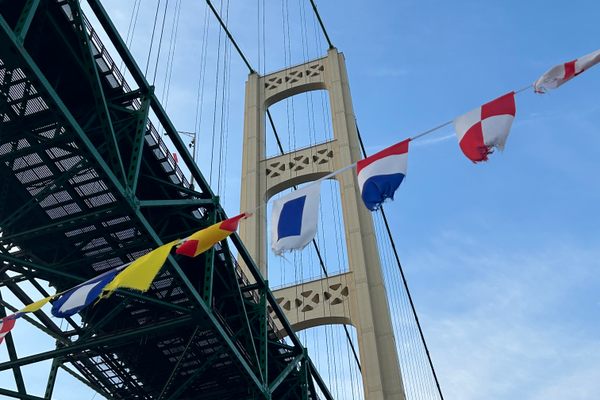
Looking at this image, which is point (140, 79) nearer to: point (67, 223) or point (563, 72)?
point (67, 223)

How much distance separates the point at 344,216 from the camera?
28328 mm

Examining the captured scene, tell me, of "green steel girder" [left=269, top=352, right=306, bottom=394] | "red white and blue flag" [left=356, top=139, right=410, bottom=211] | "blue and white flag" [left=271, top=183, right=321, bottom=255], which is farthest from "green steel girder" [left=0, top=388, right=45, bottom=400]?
"red white and blue flag" [left=356, top=139, right=410, bottom=211]

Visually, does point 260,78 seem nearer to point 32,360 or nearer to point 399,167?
point 32,360

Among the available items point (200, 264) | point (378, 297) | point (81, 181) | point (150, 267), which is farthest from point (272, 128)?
point (150, 267)

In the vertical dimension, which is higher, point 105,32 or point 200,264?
A: point 105,32

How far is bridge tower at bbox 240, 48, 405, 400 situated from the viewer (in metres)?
25.1

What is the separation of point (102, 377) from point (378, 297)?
10411mm

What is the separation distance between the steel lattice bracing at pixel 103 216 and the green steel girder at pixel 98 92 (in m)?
0.03

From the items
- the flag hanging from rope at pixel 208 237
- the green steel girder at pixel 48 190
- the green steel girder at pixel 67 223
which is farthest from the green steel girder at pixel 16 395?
the flag hanging from rope at pixel 208 237

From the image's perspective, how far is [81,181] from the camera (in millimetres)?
15531

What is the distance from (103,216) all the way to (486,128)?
7.91 metres

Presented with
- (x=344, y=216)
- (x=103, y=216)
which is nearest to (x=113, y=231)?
(x=103, y=216)

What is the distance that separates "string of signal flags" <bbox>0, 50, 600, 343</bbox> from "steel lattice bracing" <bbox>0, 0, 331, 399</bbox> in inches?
81.8

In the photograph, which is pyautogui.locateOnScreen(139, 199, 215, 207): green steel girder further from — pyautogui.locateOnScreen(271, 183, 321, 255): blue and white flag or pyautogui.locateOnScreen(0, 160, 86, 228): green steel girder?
pyautogui.locateOnScreen(271, 183, 321, 255): blue and white flag
